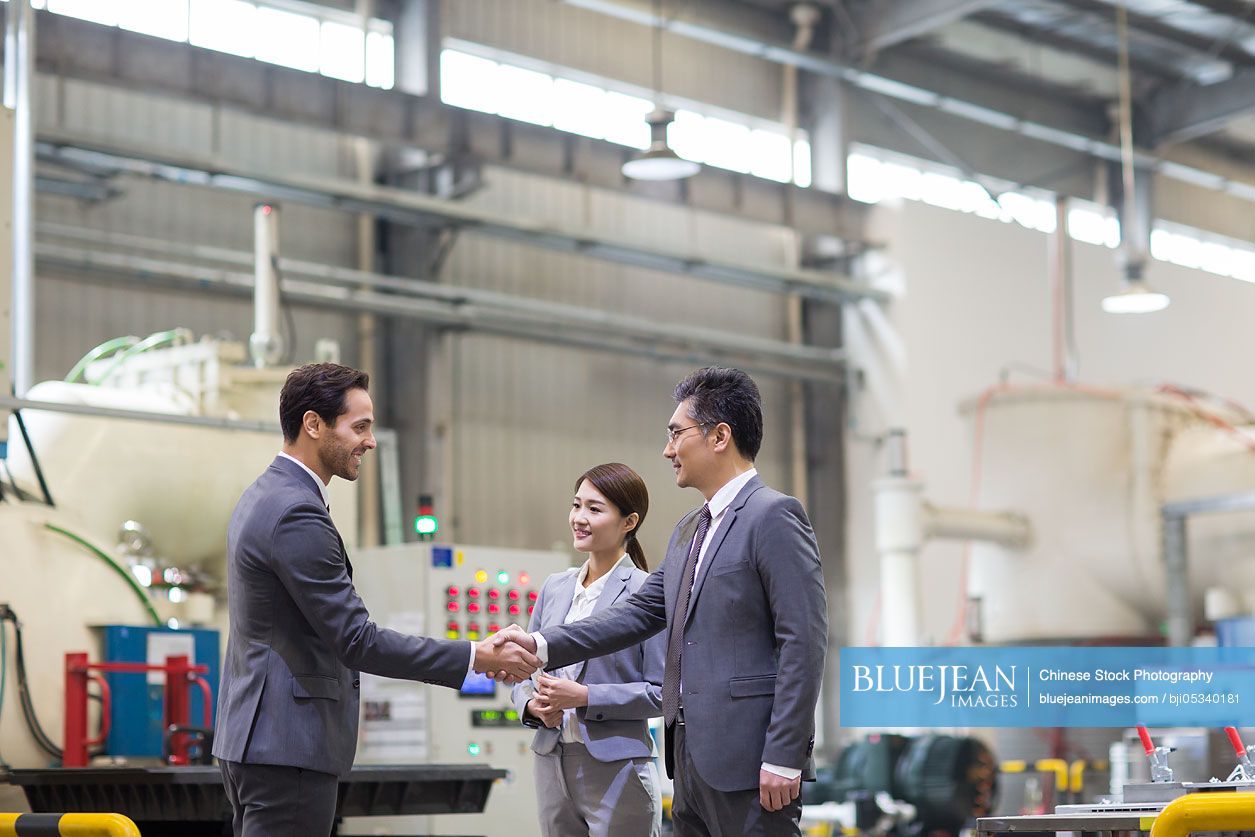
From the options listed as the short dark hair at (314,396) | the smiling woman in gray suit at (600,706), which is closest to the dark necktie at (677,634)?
the smiling woman in gray suit at (600,706)

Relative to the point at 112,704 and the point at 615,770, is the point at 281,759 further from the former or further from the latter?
Answer: the point at 112,704

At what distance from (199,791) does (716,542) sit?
243cm

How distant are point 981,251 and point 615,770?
10730 millimetres

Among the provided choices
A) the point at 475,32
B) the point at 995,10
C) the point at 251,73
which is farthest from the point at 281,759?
the point at 995,10

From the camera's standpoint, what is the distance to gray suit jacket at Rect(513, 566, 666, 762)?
3850mm

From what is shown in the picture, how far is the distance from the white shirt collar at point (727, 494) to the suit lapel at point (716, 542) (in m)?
0.02

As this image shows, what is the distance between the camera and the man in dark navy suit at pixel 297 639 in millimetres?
3152

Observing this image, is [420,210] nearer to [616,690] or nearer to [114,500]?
[114,500]

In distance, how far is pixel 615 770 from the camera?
12.6ft

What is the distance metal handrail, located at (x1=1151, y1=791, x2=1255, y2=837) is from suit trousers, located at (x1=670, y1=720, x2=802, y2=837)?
0.70 metres

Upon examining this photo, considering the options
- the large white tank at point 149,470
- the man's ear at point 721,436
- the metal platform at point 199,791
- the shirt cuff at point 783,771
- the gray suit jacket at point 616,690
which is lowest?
the metal platform at point 199,791

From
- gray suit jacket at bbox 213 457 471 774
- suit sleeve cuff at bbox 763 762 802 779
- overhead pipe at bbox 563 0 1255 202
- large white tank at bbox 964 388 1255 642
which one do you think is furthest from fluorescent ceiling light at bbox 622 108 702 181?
suit sleeve cuff at bbox 763 762 802 779

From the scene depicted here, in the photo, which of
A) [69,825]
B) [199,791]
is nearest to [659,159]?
[199,791]

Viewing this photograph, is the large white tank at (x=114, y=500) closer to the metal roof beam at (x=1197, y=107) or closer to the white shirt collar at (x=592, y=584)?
the white shirt collar at (x=592, y=584)
